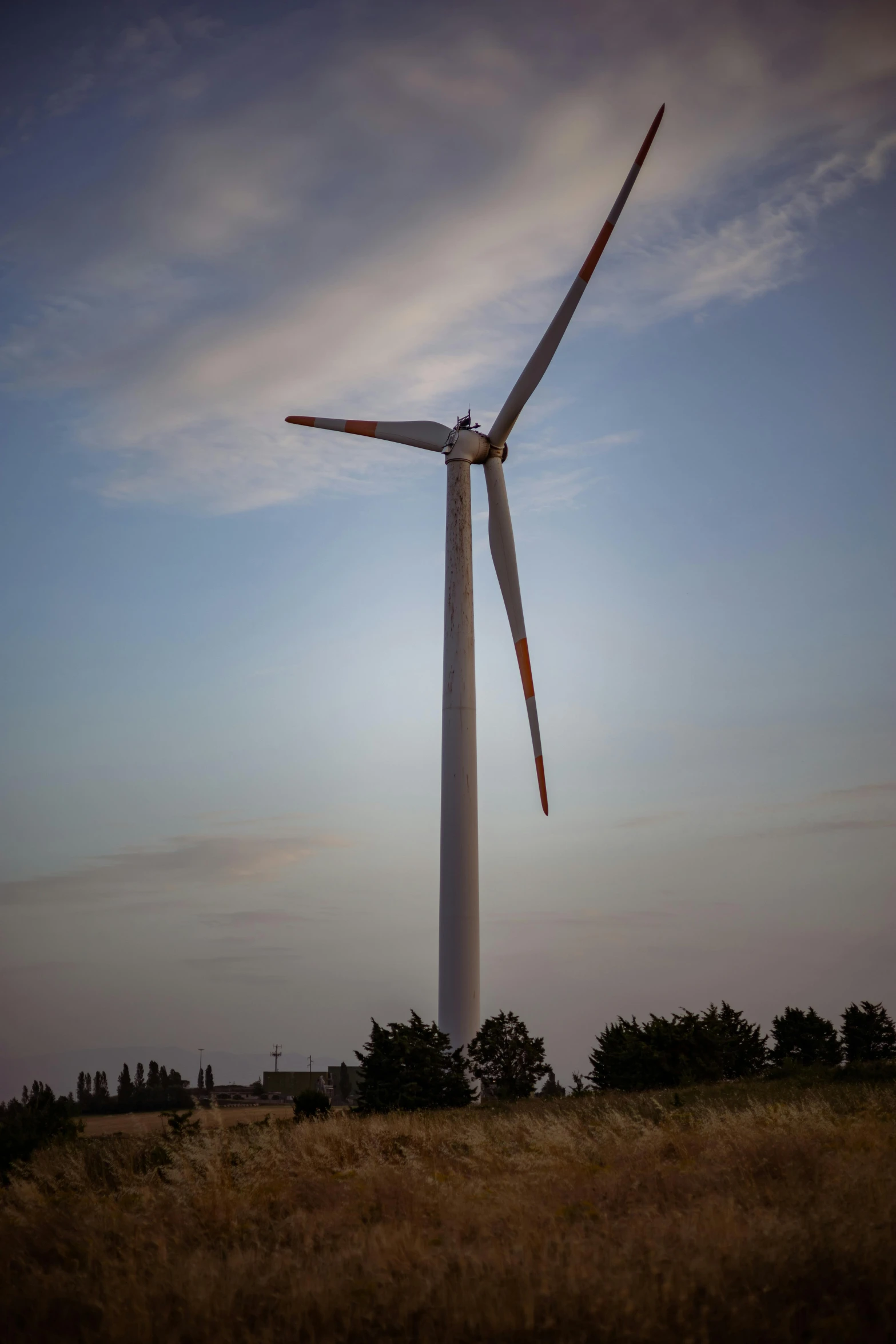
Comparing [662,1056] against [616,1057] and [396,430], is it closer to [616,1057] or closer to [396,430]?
[616,1057]

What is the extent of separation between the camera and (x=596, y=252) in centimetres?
3925

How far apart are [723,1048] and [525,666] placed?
53.0ft

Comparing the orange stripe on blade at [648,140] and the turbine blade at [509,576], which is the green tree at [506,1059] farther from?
the orange stripe on blade at [648,140]

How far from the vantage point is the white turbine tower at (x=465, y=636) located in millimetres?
34000

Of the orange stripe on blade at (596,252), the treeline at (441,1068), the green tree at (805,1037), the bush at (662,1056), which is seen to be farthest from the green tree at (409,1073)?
the orange stripe on blade at (596,252)

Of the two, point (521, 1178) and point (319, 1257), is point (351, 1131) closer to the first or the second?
point (521, 1178)

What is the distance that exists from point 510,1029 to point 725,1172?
854 inches

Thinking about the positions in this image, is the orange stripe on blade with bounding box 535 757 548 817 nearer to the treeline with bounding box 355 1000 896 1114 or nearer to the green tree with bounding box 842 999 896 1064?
the treeline with bounding box 355 1000 896 1114

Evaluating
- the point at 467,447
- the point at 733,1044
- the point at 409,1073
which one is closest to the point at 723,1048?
the point at 733,1044

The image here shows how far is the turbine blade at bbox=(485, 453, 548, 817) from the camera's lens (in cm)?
3778

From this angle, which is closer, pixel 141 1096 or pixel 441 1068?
pixel 441 1068

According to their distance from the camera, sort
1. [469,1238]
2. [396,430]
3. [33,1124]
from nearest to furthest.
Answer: [469,1238] → [33,1124] → [396,430]

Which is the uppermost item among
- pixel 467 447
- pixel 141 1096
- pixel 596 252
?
pixel 596 252

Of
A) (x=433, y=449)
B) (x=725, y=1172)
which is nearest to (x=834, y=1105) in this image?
(x=725, y=1172)
